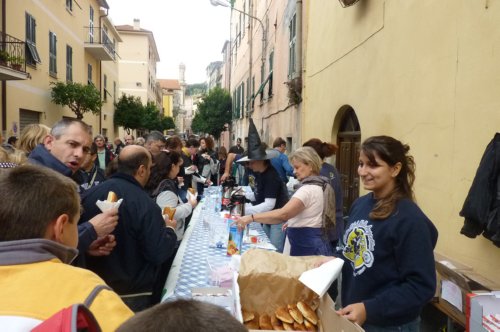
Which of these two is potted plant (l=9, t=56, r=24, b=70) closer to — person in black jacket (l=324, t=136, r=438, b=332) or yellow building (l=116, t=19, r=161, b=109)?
person in black jacket (l=324, t=136, r=438, b=332)

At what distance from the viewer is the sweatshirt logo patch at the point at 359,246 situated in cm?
216

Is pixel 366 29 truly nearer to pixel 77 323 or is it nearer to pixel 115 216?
pixel 115 216

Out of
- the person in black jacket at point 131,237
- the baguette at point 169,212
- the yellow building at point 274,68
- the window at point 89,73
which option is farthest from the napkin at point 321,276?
the window at point 89,73

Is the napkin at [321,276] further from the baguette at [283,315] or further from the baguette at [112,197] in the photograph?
the baguette at [112,197]

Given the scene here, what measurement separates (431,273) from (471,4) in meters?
2.79

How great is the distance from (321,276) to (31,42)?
14.6 meters

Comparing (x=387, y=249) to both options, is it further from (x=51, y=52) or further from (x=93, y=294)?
(x=51, y=52)

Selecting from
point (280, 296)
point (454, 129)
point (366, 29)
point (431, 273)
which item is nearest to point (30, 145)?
point (280, 296)

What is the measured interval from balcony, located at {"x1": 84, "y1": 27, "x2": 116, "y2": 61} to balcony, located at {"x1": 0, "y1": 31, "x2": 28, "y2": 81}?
8554 mm

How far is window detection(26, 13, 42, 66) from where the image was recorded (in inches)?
526

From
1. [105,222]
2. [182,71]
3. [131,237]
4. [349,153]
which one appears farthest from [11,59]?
[182,71]

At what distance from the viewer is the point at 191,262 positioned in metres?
3.64

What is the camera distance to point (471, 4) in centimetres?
371

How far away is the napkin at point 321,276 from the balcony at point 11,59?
436 inches
